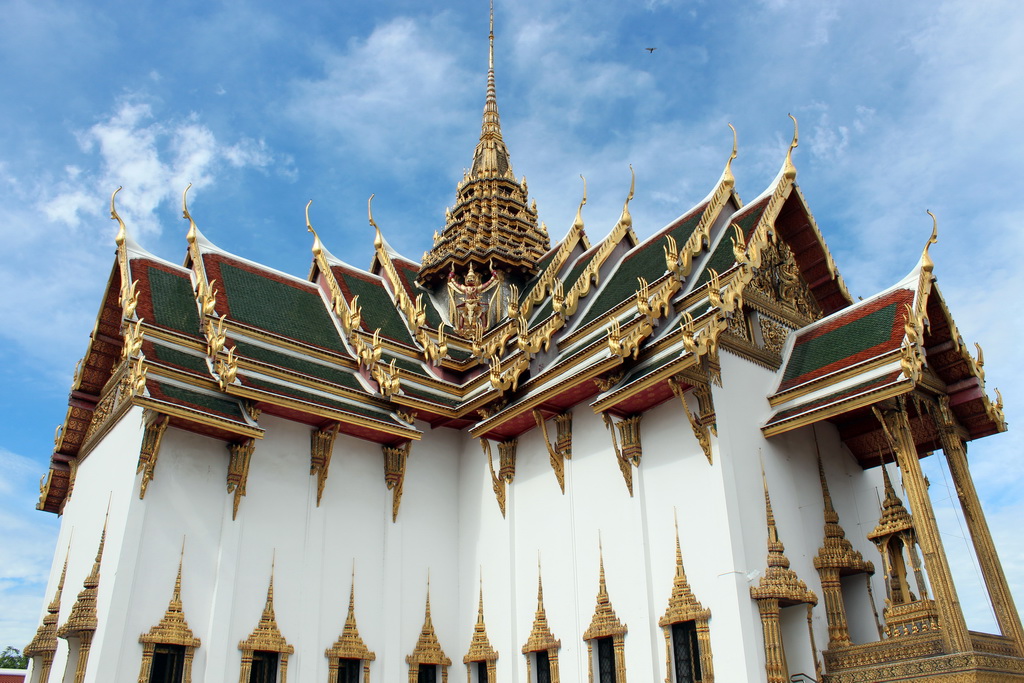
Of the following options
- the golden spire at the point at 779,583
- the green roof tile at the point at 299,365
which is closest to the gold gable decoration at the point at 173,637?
the green roof tile at the point at 299,365

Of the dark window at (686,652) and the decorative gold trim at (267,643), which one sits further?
the decorative gold trim at (267,643)

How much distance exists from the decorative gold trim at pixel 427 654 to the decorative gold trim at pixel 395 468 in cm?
153

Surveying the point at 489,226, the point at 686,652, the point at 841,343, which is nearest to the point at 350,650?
the point at 686,652

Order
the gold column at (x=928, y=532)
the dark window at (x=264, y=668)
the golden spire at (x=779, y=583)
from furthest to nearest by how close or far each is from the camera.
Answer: the dark window at (x=264, y=668)
the golden spire at (x=779, y=583)
the gold column at (x=928, y=532)

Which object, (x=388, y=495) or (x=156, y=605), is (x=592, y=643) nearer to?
(x=388, y=495)

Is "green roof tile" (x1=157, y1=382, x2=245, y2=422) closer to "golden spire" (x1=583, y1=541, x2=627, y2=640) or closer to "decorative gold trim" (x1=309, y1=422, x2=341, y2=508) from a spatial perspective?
"decorative gold trim" (x1=309, y1=422, x2=341, y2=508)

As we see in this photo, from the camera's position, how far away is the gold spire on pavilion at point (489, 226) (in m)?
17.3

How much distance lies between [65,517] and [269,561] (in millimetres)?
3901

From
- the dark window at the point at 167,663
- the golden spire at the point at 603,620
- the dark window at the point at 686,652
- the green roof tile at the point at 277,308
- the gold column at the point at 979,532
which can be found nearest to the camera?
the dark window at the point at 686,652

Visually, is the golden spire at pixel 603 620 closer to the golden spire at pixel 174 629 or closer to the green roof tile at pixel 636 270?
the green roof tile at pixel 636 270

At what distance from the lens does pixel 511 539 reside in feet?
38.8

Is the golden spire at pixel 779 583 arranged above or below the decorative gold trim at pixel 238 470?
below

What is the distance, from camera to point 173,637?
9.94m

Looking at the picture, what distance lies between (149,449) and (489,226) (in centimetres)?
979
